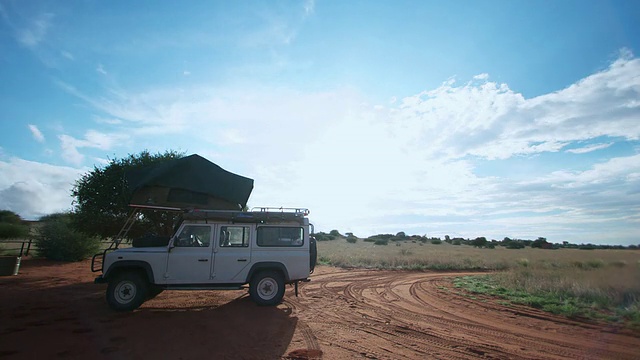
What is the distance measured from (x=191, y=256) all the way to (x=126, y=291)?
184 cm

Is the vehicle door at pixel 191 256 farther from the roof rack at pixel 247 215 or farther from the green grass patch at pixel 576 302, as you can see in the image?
the green grass patch at pixel 576 302

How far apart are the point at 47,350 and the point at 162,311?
3345mm

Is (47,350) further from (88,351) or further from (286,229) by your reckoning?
(286,229)

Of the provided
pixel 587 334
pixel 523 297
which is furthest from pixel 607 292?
pixel 587 334

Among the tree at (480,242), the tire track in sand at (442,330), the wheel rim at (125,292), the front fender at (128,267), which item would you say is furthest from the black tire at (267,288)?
the tree at (480,242)

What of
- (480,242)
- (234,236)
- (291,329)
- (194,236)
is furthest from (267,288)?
(480,242)

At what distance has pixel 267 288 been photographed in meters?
9.84

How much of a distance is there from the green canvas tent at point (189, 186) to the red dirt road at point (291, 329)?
315 cm

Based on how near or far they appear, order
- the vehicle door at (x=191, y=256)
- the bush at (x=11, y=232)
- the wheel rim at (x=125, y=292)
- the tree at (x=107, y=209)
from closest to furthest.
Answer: the wheel rim at (x=125, y=292) < the vehicle door at (x=191, y=256) < the tree at (x=107, y=209) < the bush at (x=11, y=232)

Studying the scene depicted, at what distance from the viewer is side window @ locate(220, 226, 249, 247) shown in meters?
9.84

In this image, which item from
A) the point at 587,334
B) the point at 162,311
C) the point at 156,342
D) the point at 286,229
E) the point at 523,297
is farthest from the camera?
the point at 523,297

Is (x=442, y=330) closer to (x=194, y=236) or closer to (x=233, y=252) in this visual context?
(x=233, y=252)

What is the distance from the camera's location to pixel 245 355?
6.12m

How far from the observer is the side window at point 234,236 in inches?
388
